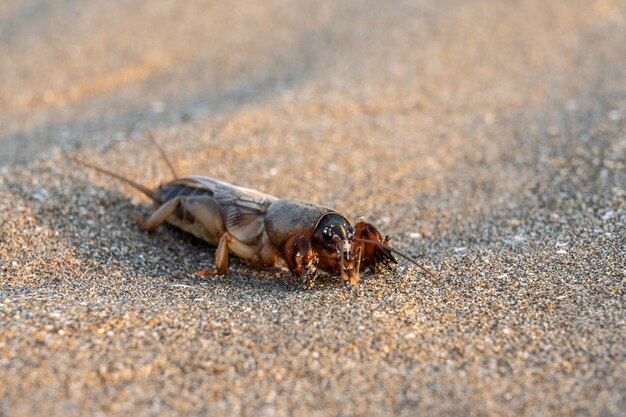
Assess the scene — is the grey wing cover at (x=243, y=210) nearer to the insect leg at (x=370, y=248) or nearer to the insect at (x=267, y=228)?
the insect at (x=267, y=228)

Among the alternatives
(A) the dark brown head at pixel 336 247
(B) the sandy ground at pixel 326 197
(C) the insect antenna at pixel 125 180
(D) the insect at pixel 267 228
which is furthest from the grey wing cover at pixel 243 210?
(C) the insect antenna at pixel 125 180

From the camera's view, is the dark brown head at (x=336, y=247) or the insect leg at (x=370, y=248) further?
the insect leg at (x=370, y=248)

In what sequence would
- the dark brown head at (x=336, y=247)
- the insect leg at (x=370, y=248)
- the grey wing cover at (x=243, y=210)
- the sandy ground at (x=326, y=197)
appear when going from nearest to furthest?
the sandy ground at (x=326, y=197), the dark brown head at (x=336, y=247), the insect leg at (x=370, y=248), the grey wing cover at (x=243, y=210)

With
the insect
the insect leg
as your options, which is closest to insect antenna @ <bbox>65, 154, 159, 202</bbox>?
the insect

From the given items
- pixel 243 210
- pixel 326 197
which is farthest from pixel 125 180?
pixel 326 197

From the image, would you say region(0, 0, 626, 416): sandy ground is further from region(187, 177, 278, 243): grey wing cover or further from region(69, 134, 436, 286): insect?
region(187, 177, 278, 243): grey wing cover

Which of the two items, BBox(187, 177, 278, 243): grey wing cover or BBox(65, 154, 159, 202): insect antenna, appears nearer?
BBox(187, 177, 278, 243): grey wing cover
